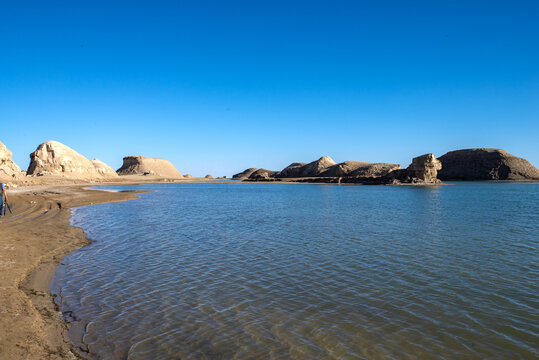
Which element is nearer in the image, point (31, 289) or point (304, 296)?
point (304, 296)

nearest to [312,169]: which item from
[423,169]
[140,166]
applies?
[423,169]

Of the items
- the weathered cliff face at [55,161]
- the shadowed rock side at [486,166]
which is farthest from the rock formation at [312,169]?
the weathered cliff face at [55,161]

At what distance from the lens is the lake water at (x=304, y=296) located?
5.11 meters

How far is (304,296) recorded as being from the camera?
283 inches

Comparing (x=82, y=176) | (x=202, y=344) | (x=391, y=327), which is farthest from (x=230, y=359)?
(x=82, y=176)

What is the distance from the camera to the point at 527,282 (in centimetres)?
803

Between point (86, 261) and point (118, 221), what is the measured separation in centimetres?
924

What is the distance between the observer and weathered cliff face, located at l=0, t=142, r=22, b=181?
171 ft

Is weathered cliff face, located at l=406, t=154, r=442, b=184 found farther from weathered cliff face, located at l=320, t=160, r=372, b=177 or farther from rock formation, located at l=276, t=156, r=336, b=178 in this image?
rock formation, located at l=276, t=156, r=336, b=178

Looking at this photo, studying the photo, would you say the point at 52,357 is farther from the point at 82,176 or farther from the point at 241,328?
the point at 82,176

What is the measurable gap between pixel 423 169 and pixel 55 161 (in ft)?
319

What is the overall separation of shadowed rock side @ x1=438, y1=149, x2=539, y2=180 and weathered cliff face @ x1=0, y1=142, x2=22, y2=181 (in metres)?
158

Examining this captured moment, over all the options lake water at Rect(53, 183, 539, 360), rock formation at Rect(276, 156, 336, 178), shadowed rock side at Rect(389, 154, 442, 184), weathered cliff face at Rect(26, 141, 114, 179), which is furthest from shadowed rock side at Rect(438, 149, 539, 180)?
lake water at Rect(53, 183, 539, 360)

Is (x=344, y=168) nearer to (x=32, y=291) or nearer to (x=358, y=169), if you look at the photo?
(x=358, y=169)
